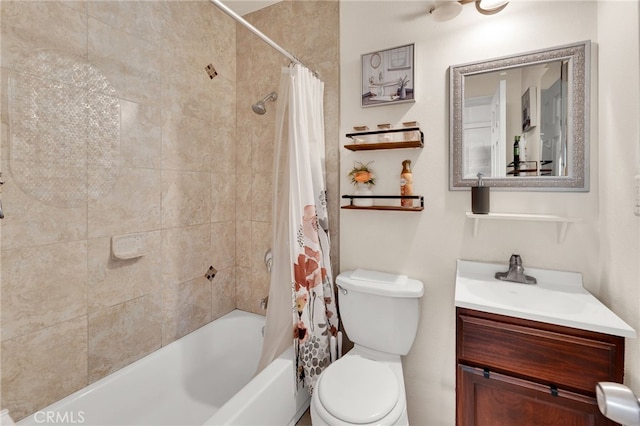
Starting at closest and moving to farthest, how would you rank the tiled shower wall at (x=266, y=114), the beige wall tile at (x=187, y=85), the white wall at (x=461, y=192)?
the white wall at (x=461, y=192)
the beige wall tile at (x=187, y=85)
the tiled shower wall at (x=266, y=114)

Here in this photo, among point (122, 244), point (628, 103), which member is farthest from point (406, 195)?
point (122, 244)

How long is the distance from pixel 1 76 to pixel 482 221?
6.89 feet

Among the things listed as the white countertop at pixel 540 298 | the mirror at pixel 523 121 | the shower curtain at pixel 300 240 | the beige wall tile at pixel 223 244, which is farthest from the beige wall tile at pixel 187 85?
the white countertop at pixel 540 298

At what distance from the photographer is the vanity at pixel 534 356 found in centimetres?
93

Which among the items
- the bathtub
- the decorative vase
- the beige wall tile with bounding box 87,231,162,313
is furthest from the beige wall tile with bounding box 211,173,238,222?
the decorative vase

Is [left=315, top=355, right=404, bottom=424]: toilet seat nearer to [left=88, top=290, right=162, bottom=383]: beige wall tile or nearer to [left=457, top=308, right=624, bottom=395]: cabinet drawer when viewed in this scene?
[left=457, top=308, right=624, bottom=395]: cabinet drawer

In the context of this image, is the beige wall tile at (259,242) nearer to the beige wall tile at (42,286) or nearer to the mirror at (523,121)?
the beige wall tile at (42,286)

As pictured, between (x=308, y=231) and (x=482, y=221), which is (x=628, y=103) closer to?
(x=482, y=221)

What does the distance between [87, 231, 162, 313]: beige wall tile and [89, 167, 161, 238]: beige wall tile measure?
0.19ft

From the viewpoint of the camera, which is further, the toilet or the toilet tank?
the toilet tank

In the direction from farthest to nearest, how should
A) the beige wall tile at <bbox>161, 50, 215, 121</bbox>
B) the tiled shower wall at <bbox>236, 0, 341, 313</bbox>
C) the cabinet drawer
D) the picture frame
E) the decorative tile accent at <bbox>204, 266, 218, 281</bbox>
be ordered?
1. the decorative tile accent at <bbox>204, 266, 218, 281</bbox>
2. the tiled shower wall at <bbox>236, 0, 341, 313</bbox>
3. the beige wall tile at <bbox>161, 50, 215, 121</bbox>
4. the picture frame
5. the cabinet drawer

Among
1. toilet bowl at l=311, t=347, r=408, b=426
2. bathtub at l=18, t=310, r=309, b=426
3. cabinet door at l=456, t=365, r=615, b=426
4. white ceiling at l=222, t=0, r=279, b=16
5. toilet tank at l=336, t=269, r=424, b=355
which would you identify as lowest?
bathtub at l=18, t=310, r=309, b=426

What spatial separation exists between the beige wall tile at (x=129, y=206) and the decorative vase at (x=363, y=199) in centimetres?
113

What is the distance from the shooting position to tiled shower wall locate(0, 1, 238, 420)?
113cm
